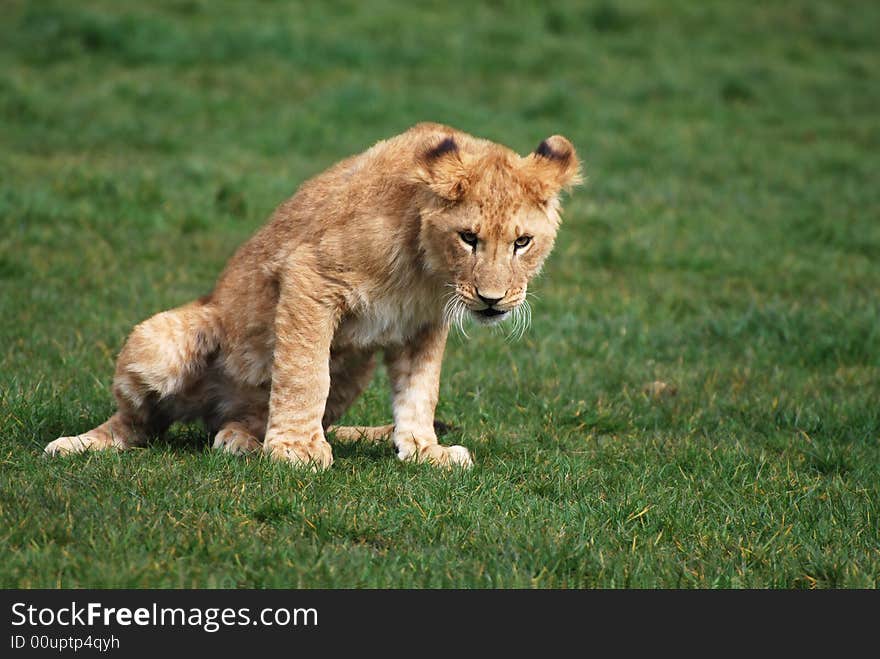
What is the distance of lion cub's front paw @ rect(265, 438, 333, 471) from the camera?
5.98 m

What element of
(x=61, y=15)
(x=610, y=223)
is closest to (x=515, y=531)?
(x=610, y=223)

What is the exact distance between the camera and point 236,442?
6312 millimetres

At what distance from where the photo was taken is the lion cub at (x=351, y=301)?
580cm

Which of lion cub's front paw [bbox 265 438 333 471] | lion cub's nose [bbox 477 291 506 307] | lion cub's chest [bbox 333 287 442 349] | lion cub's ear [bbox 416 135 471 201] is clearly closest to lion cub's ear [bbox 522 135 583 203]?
lion cub's ear [bbox 416 135 471 201]

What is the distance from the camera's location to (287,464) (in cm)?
584

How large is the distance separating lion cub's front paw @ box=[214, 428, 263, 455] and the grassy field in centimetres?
20

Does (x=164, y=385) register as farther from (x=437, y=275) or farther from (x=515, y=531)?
(x=515, y=531)

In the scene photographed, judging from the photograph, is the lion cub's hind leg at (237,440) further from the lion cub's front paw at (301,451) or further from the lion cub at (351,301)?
the lion cub's front paw at (301,451)

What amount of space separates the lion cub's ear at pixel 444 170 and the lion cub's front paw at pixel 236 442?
5.38 feet

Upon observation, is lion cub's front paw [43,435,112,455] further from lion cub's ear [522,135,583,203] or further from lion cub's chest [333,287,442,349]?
lion cub's ear [522,135,583,203]

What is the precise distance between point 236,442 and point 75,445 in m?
0.79
